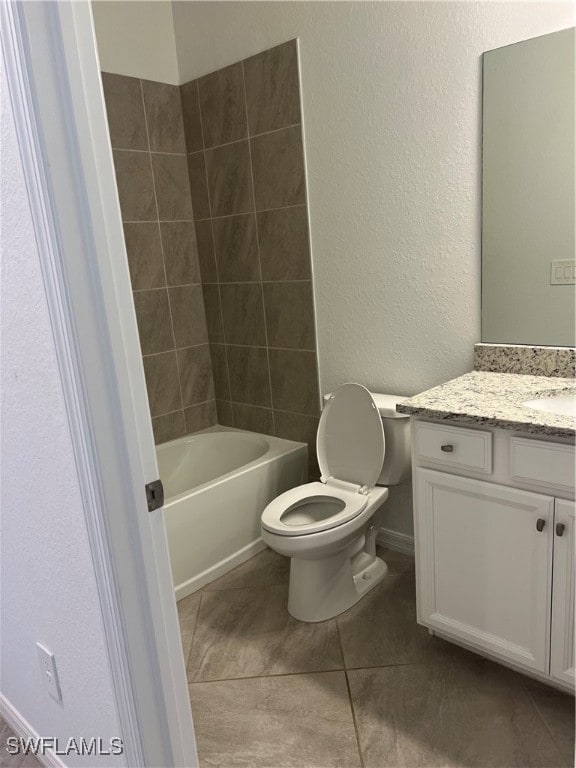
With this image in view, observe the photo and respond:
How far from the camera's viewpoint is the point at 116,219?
38.3 inches

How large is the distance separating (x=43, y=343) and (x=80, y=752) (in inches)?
40.3

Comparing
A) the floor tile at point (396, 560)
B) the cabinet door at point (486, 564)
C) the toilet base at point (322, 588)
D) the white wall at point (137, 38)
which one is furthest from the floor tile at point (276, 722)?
the white wall at point (137, 38)

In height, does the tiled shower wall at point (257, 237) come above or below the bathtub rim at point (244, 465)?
above

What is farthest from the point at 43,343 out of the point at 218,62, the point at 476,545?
the point at 218,62

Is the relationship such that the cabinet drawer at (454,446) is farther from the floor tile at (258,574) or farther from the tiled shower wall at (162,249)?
the tiled shower wall at (162,249)

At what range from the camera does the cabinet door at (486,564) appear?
5.15ft

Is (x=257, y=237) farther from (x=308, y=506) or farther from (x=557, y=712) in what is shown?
(x=557, y=712)

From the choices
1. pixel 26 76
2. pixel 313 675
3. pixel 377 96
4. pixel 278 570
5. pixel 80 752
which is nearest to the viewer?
pixel 26 76

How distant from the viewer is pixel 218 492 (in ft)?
8.00

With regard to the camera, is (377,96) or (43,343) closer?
(43,343)

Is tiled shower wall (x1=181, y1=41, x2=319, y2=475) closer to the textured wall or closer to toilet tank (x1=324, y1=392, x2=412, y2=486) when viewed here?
the textured wall

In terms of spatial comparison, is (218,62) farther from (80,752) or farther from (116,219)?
(80,752)

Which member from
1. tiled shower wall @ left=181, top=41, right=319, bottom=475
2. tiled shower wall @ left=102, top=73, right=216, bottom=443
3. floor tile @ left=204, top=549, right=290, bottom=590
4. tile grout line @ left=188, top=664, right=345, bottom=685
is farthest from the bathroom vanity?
tiled shower wall @ left=102, top=73, right=216, bottom=443

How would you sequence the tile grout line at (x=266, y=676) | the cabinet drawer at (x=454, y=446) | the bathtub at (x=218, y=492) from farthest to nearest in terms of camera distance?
the bathtub at (x=218, y=492), the tile grout line at (x=266, y=676), the cabinet drawer at (x=454, y=446)
